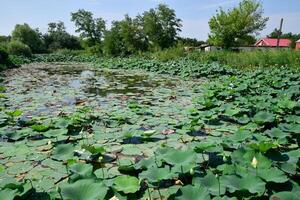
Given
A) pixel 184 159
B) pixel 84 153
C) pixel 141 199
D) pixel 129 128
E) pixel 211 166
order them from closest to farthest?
pixel 141 199
pixel 184 159
pixel 211 166
pixel 84 153
pixel 129 128

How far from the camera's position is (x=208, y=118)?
457 centimetres

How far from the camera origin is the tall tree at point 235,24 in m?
27.8

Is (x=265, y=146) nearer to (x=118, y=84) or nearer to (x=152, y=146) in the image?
(x=152, y=146)

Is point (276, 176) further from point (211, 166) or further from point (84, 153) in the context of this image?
point (84, 153)

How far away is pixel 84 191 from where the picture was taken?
193 cm

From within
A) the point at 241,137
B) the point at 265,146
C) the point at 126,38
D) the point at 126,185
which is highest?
the point at 126,38

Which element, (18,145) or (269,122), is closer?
(18,145)

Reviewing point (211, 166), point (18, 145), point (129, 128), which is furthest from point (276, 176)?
point (18, 145)

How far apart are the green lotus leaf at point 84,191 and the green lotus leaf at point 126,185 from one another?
0.35 metres

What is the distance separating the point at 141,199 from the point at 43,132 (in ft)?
7.16

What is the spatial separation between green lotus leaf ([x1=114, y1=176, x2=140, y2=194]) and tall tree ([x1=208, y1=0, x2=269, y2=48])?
2716cm

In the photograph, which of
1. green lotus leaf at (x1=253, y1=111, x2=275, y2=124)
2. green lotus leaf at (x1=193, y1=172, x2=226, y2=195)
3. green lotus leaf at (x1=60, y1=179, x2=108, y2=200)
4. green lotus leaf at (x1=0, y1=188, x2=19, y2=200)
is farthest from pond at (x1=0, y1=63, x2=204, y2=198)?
green lotus leaf at (x1=193, y1=172, x2=226, y2=195)

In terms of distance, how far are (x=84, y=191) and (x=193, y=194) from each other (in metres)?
0.69

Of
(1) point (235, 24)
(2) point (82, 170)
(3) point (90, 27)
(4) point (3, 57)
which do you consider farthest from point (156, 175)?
(3) point (90, 27)
